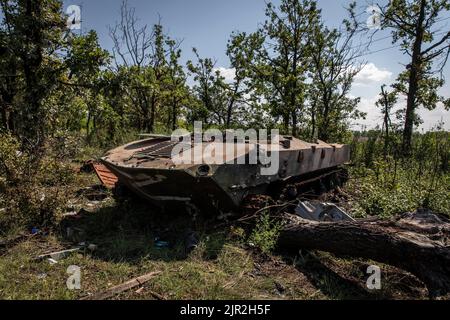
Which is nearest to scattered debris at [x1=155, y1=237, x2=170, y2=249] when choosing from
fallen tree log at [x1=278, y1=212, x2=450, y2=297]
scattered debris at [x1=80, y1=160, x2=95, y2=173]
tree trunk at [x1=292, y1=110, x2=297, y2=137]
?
fallen tree log at [x1=278, y1=212, x2=450, y2=297]

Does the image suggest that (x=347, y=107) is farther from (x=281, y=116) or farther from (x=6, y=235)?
(x=6, y=235)

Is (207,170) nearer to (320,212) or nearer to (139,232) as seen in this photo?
(139,232)

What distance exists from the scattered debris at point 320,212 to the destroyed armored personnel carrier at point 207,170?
580 mm

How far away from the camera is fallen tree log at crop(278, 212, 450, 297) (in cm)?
387

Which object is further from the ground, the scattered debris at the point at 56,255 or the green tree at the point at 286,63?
the green tree at the point at 286,63

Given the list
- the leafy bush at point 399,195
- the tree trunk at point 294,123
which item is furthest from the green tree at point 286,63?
the leafy bush at point 399,195

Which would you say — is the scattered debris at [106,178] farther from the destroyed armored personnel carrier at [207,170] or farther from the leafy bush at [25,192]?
the leafy bush at [25,192]

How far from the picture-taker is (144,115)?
2162cm

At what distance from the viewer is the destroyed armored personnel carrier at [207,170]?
5486 mm

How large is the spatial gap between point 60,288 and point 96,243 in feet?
5.01

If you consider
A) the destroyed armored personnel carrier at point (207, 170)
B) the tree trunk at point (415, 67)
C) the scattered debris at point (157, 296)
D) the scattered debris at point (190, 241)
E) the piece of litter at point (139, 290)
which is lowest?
the scattered debris at point (157, 296)
